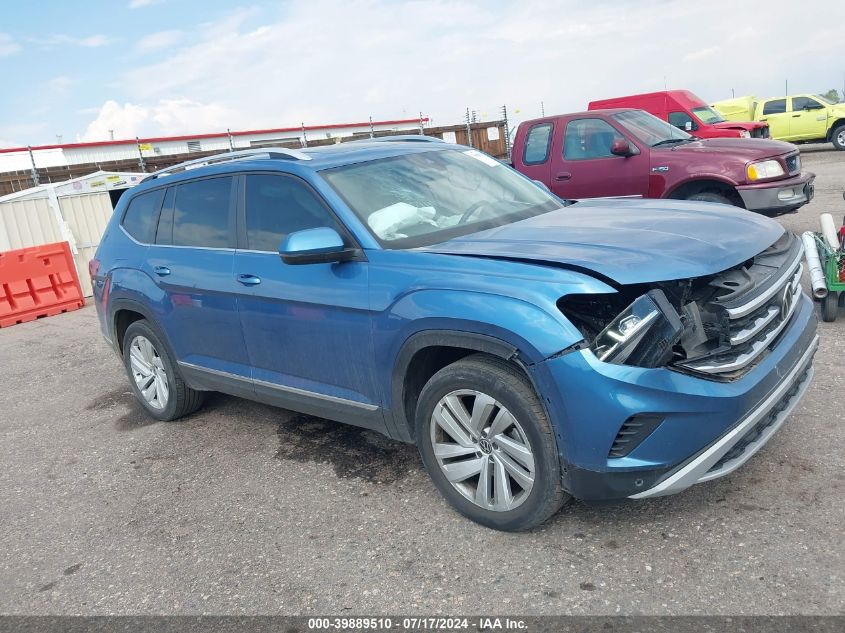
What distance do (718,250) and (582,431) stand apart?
104cm

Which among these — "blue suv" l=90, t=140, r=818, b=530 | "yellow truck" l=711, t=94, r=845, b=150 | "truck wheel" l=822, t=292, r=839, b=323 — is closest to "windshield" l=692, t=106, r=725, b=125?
"yellow truck" l=711, t=94, r=845, b=150

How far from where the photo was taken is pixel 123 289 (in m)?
5.21

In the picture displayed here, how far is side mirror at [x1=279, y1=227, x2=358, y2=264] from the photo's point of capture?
3471 millimetres

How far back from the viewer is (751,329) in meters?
→ 3.06

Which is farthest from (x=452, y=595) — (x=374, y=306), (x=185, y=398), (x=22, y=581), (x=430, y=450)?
(x=185, y=398)

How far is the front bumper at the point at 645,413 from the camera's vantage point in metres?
2.73

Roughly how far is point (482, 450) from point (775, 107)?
22.9 meters

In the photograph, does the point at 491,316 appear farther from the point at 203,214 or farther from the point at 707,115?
the point at 707,115

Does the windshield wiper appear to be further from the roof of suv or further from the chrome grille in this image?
the chrome grille

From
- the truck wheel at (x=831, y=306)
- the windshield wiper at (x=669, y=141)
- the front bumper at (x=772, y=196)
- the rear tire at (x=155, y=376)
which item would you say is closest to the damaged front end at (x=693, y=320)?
the truck wheel at (x=831, y=306)

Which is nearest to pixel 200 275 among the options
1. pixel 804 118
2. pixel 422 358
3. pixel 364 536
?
pixel 422 358

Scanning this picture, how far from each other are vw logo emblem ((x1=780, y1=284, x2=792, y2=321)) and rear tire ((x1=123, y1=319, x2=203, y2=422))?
379 centimetres

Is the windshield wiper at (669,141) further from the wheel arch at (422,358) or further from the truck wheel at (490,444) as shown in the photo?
the truck wheel at (490,444)

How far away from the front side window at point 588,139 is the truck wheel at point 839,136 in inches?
633
